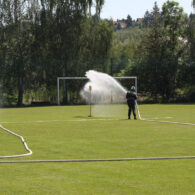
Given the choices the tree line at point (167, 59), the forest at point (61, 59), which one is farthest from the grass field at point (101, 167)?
the tree line at point (167, 59)

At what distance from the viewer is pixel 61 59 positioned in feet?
161

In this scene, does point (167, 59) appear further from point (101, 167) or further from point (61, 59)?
point (101, 167)

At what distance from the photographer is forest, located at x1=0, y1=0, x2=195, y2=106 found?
4647cm

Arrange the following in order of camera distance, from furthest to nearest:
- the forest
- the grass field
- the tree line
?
the tree line → the forest → the grass field

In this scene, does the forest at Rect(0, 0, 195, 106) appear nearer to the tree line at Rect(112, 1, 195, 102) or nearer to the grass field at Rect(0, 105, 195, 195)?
the tree line at Rect(112, 1, 195, 102)

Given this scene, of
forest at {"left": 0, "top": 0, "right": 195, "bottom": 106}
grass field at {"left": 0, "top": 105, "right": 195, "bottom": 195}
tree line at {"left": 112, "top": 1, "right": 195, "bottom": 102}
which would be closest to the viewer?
grass field at {"left": 0, "top": 105, "right": 195, "bottom": 195}

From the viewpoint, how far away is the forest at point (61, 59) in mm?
46469

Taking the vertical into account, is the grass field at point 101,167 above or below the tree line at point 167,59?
below

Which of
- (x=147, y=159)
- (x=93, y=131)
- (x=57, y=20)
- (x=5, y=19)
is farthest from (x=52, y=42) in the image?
(x=147, y=159)

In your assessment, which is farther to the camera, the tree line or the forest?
the tree line

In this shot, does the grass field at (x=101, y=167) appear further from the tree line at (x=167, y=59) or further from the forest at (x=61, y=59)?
the tree line at (x=167, y=59)

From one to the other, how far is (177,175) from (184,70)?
4163 centimetres

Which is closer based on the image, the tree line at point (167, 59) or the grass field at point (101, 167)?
→ the grass field at point (101, 167)

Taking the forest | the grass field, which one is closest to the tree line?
the forest
